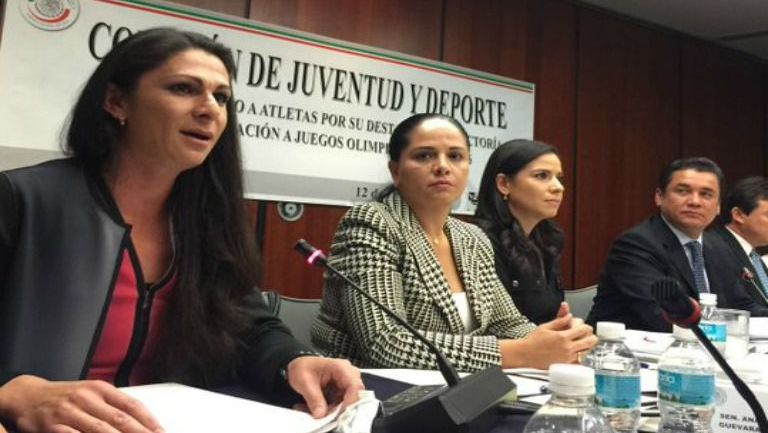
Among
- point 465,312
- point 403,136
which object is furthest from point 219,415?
point 403,136

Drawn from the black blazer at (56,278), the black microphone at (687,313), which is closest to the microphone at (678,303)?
the black microphone at (687,313)

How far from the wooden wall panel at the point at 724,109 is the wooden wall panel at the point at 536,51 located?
4.49 ft

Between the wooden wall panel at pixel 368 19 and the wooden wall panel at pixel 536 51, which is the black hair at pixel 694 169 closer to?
the wooden wall panel at pixel 536 51

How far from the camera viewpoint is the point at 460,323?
65.7 inches

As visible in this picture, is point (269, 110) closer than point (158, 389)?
No

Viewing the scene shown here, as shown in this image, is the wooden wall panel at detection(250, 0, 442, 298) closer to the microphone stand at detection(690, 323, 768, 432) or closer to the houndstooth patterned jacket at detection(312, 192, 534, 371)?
the houndstooth patterned jacket at detection(312, 192, 534, 371)

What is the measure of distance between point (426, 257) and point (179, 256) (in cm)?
64

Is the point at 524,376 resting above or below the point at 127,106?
below

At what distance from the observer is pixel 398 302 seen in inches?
61.2

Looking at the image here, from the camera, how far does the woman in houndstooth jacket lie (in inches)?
55.1

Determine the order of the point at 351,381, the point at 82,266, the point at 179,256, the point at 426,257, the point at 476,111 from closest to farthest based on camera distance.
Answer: the point at 351,381 < the point at 82,266 < the point at 179,256 < the point at 426,257 < the point at 476,111

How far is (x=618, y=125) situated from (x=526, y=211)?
8.26 feet

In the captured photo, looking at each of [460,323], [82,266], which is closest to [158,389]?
[82,266]

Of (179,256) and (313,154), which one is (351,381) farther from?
(313,154)
